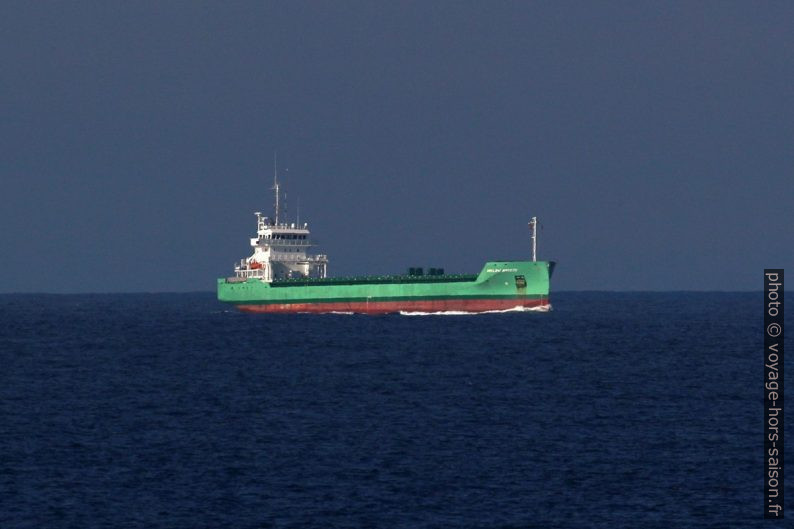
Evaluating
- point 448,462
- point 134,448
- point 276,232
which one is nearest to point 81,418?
point 134,448

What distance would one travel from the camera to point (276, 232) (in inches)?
5162

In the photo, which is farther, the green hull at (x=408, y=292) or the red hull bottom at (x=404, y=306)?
the red hull bottom at (x=404, y=306)

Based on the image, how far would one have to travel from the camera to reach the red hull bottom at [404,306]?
387 ft

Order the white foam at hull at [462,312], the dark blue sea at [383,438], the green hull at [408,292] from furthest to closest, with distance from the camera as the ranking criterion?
1. the white foam at hull at [462,312]
2. the green hull at [408,292]
3. the dark blue sea at [383,438]

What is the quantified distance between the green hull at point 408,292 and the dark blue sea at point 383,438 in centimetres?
3206

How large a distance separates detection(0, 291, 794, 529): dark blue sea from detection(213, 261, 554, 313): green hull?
32.1 m

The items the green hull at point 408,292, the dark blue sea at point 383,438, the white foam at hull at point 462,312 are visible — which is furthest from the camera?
the white foam at hull at point 462,312

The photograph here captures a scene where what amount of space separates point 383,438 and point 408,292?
7754cm

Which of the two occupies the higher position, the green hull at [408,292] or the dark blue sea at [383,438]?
the green hull at [408,292]

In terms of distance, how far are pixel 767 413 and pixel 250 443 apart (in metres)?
21.6

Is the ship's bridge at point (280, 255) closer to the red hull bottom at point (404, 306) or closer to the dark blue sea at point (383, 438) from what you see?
the red hull bottom at point (404, 306)

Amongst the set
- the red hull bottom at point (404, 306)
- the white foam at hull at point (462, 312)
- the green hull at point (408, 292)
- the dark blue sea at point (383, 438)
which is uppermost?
the green hull at point (408, 292)

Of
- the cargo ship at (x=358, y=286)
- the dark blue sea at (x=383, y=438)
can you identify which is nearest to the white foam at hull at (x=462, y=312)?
the cargo ship at (x=358, y=286)

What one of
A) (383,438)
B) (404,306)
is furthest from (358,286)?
(383,438)
